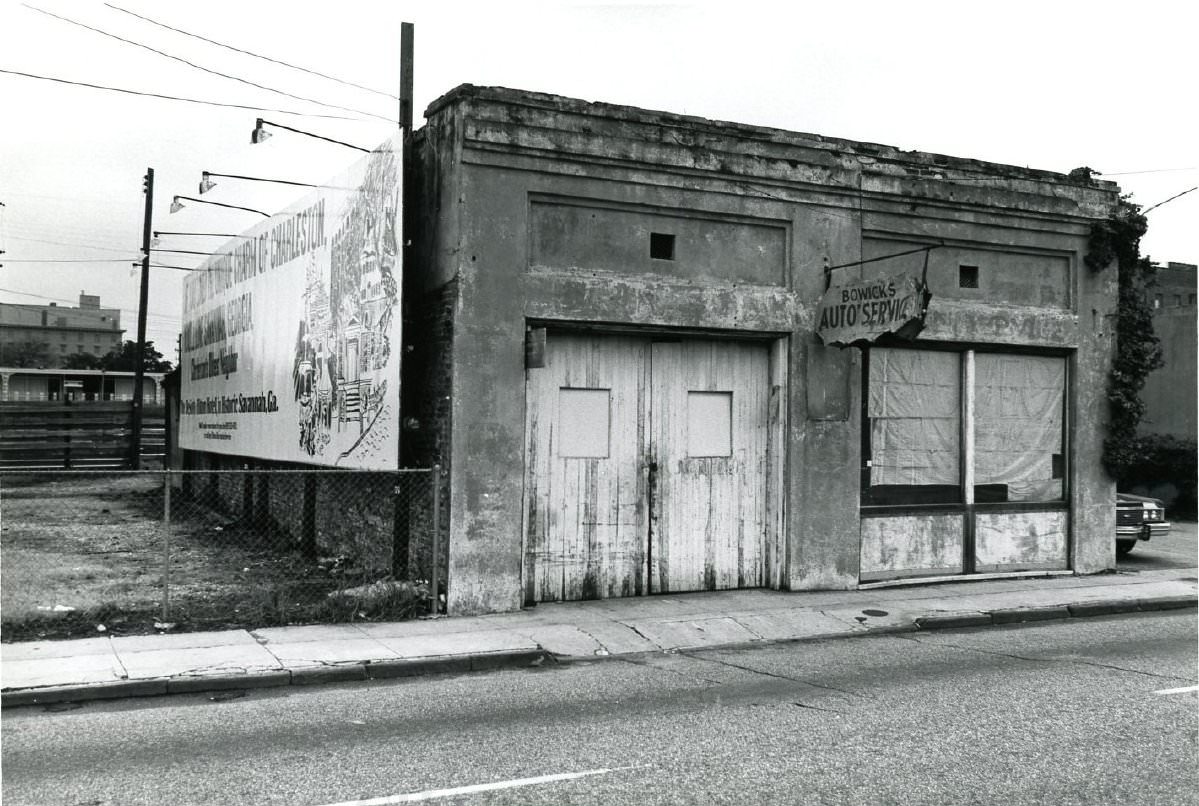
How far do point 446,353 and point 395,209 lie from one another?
1.84 metres

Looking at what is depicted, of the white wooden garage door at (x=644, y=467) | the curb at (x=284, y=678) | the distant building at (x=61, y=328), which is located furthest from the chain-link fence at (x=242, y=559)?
the distant building at (x=61, y=328)

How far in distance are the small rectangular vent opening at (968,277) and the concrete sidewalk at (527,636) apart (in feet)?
13.7

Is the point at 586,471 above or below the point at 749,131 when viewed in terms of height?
below

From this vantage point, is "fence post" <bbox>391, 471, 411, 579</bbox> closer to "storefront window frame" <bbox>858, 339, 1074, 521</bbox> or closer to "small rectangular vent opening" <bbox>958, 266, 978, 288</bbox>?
"storefront window frame" <bbox>858, 339, 1074, 521</bbox>

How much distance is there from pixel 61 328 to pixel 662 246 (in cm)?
12797

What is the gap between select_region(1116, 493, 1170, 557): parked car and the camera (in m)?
17.0

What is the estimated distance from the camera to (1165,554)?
18.2m

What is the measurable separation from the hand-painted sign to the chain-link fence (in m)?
5.26

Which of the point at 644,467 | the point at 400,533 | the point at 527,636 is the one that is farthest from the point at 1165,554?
the point at 400,533

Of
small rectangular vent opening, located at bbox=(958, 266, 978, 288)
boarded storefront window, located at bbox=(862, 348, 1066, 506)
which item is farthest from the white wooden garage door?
small rectangular vent opening, located at bbox=(958, 266, 978, 288)

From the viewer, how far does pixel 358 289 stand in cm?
1291

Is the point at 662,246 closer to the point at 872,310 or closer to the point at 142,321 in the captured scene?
the point at 872,310

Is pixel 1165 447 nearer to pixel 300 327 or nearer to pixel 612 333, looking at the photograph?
pixel 612 333

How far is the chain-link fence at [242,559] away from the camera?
410 inches
